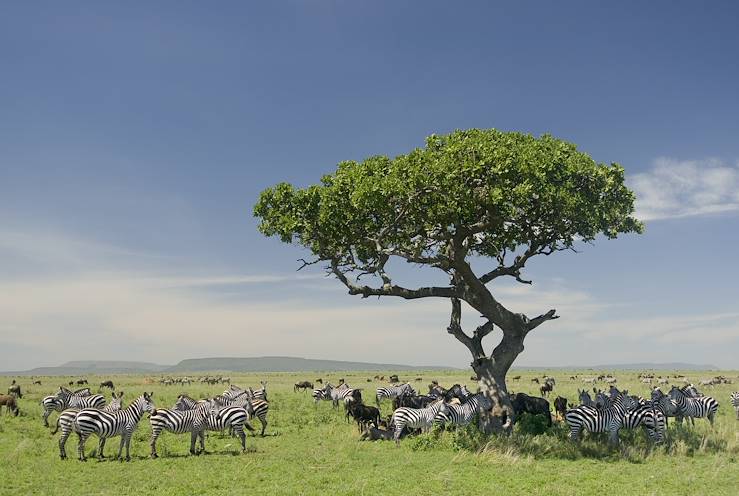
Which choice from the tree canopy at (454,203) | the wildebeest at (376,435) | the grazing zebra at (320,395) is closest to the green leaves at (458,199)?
the tree canopy at (454,203)

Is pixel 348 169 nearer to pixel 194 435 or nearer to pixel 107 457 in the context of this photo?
pixel 194 435

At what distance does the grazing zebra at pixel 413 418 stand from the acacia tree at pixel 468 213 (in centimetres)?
231

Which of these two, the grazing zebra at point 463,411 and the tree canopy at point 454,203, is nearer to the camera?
the tree canopy at point 454,203

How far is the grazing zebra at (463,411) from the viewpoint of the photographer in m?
25.5

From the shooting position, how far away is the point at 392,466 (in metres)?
20.1

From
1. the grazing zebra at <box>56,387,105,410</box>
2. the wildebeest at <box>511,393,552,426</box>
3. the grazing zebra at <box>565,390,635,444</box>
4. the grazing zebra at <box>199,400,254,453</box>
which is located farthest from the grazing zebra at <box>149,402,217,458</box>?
the wildebeest at <box>511,393,552,426</box>

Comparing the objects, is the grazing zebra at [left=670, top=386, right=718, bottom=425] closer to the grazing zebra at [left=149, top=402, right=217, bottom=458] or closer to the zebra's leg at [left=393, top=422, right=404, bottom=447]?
the zebra's leg at [left=393, top=422, right=404, bottom=447]

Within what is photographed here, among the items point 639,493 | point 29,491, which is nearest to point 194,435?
point 29,491

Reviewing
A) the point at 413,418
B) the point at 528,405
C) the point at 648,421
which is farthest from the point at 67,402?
the point at 648,421

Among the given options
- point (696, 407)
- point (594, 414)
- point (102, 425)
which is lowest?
point (696, 407)

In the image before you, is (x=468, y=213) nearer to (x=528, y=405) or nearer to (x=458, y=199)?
(x=458, y=199)

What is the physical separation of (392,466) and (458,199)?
32.7ft

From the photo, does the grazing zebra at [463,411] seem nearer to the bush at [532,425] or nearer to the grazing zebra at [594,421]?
the bush at [532,425]

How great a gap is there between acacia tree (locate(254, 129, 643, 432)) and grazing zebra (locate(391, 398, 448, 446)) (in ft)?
7.58
